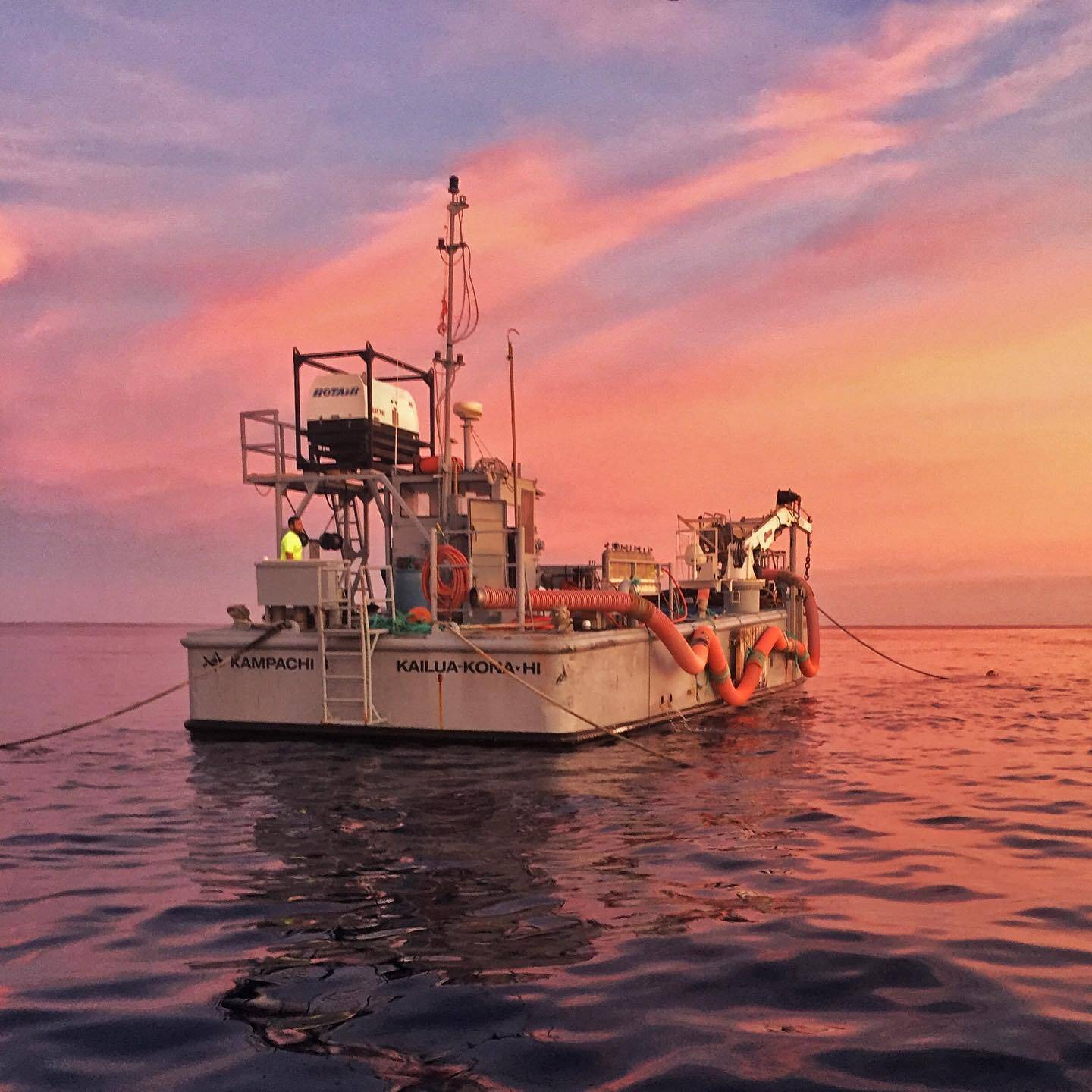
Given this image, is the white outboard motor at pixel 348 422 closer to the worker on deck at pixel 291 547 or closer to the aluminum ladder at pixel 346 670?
the worker on deck at pixel 291 547

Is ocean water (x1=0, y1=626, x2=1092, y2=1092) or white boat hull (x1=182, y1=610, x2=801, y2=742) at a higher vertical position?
white boat hull (x1=182, y1=610, x2=801, y2=742)

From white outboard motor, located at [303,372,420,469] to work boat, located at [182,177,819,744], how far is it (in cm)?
3

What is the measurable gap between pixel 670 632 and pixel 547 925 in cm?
1108

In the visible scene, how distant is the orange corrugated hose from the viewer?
16.8m

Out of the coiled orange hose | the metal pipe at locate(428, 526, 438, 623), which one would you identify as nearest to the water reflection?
the metal pipe at locate(428, 526, 438, 623)

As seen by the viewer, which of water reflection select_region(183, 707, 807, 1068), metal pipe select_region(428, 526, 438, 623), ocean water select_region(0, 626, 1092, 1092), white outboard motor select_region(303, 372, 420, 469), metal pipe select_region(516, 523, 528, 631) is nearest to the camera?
ocean water select_region(0, 626, 1092, 1092)

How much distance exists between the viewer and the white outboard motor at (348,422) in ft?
61.2

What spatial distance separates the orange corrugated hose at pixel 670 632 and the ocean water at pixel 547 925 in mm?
3193

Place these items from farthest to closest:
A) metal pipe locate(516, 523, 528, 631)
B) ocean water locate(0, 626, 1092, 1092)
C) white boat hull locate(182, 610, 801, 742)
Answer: metal pipe locate(516, 523, 528, 631) → white boat hull locate(182, 610, 801, 742) → ocean water locate(0, 626, 1092, 1092)

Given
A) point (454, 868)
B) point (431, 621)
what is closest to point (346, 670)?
point (431, 621)

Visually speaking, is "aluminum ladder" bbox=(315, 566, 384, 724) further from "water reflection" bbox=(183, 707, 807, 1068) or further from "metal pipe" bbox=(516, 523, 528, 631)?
"metal pipe" bbox=(516, 523, 528, 631)

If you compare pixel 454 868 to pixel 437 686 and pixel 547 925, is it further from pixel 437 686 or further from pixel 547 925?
pixel 437 686

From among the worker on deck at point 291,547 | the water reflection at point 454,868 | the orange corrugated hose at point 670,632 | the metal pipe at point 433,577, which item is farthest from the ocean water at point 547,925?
the worker on deck at point 291,547

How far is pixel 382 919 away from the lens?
6.90 metres
